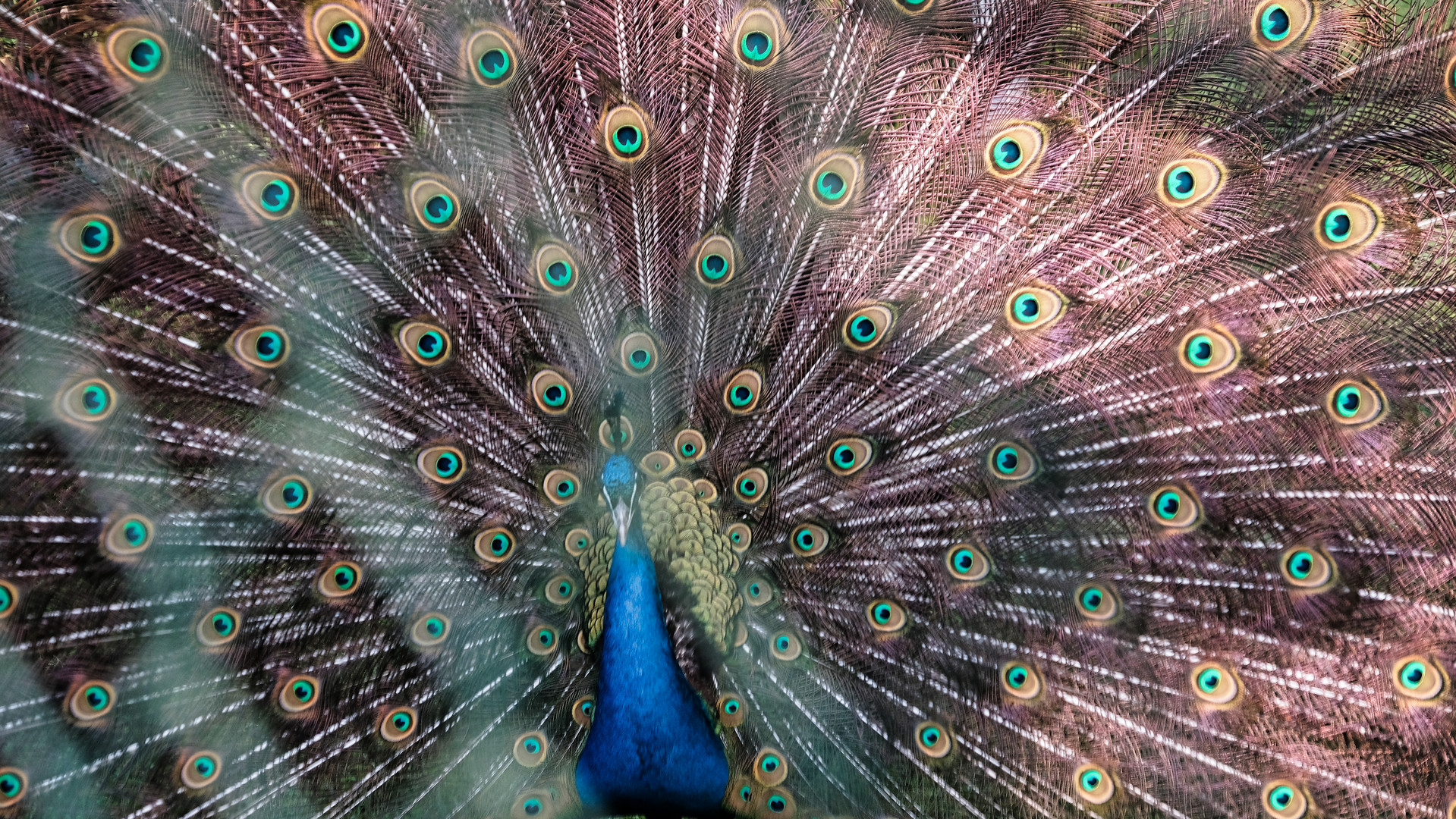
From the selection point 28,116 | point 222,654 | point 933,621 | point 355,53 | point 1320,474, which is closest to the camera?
point 28,116

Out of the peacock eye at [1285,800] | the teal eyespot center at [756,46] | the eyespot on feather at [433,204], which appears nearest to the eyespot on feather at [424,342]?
the eyespot on feather at [433,204]

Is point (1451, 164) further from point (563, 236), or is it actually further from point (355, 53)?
point (355, 53)

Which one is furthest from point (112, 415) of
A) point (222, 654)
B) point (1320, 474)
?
point (1320, 474)

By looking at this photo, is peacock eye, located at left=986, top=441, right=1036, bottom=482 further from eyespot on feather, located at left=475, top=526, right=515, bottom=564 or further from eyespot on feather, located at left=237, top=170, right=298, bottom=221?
eyespot on feather, located at left=237, top=170, right=298, bottom=221

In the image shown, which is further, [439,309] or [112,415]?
[439,309]

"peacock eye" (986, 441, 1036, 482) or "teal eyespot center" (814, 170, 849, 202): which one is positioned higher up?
"teal eyespot center" (814, 170, 849, 202)

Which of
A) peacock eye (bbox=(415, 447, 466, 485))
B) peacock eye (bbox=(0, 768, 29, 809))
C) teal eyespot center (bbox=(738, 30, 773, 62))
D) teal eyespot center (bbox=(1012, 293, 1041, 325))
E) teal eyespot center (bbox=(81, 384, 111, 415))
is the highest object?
teal eyespot center (bbox=(738, 30, 773, 62))

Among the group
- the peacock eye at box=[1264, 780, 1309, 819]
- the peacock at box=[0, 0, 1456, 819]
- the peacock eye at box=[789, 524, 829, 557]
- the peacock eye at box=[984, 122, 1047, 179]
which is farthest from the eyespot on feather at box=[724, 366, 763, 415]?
the peacock eye at box=[1264, 780, 1309, 819]

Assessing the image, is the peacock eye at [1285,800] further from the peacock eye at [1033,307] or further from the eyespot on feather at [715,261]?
the eyespot on feather at [715,261]

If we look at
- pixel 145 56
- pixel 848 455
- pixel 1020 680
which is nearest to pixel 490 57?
pixel 145 56
